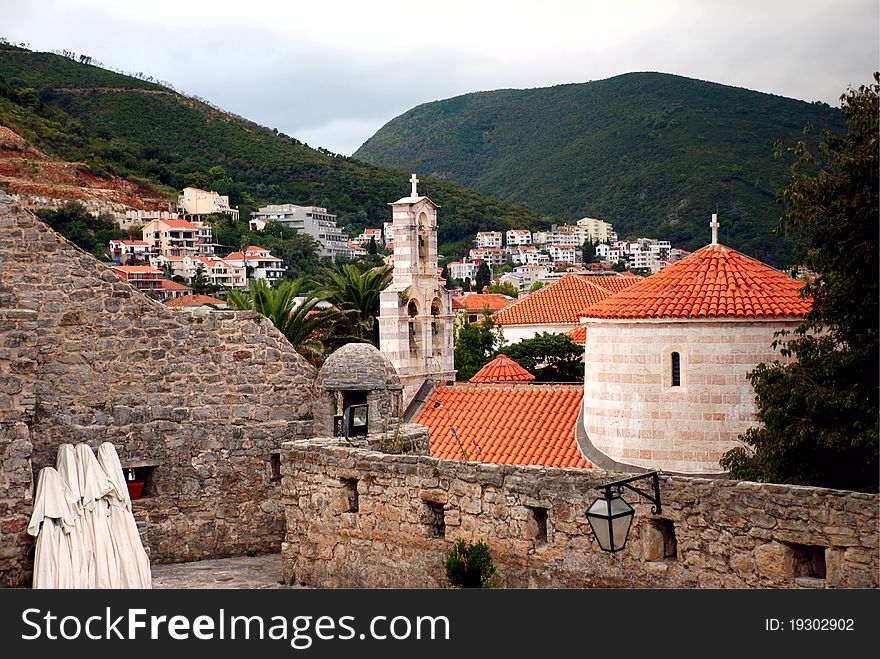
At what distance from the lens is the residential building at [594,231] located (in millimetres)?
102831

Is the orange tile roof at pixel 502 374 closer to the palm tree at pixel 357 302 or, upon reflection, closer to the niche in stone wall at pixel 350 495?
the palm tree at pixel 357 302

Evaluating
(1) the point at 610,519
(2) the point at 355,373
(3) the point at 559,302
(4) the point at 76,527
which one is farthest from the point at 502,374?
(3) the point at 559,302

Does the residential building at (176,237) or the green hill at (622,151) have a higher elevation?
the green hill at (622,151)

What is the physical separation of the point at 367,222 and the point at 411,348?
284 ft

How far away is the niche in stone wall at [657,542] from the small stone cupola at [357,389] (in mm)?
4952

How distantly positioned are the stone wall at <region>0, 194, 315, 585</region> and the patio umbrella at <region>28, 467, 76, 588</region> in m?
0.18

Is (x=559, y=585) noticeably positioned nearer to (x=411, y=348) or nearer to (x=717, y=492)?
(x=717, y=492)

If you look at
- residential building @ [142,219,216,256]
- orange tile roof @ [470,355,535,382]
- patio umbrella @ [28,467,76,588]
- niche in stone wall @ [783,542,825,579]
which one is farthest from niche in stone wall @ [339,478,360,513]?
residential building @ [142,219,216,256]

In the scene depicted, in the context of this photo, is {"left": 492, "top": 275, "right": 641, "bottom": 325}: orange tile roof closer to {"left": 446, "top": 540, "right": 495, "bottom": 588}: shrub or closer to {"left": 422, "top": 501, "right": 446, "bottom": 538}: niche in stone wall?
{"left": 422, "top": 501, "right": 446, "bottom": 538}: niche in stone wall

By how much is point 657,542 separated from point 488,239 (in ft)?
341

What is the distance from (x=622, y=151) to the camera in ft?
329

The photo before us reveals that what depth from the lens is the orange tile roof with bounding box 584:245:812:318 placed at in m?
15.1

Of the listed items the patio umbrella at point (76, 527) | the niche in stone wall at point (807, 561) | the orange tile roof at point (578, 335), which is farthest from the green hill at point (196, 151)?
the niche in stone wall at point (807, 561)

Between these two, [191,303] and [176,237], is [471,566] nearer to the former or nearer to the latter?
[191,303]
